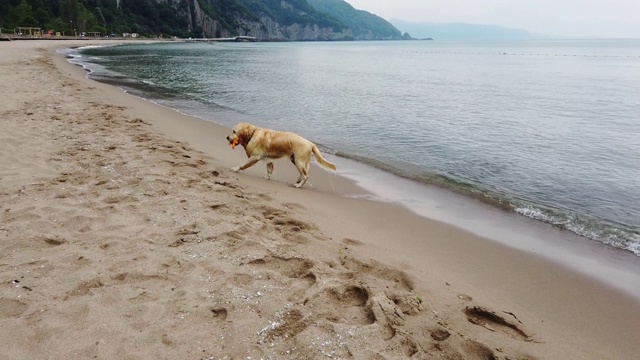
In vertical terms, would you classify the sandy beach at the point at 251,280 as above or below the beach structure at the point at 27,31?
below

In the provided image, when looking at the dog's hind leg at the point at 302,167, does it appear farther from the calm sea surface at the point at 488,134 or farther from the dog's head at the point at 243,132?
the calm sea surface at the point at 488,134

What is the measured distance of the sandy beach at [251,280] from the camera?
3.36 m

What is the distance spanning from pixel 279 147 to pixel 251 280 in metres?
4.63

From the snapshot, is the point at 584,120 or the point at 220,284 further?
the point at 584,120

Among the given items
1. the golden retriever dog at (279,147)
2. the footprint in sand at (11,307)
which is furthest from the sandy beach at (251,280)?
the golden retriever dog at (279,147)

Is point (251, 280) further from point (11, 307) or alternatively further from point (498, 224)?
point (498, 224)

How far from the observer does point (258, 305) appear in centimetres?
Answer: 375

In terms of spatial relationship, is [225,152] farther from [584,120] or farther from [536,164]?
[584,120]

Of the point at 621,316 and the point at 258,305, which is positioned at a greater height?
the point at 258,305

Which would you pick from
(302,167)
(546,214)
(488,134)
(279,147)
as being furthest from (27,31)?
(546,214)

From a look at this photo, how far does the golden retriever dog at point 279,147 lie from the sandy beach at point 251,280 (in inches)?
38.2

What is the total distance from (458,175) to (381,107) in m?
11.7

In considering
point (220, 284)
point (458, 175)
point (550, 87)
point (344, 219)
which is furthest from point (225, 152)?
point (550, 87)

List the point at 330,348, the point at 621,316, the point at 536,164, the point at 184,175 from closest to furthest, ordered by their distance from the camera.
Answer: the point at 330,348
the point at 621,316
the point at 184,175
the point at 536,164
